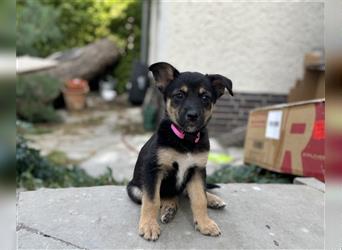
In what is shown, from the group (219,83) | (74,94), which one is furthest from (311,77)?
(74,94)

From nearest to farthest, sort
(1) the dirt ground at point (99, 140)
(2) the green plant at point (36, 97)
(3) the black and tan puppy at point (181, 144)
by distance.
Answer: (3) the black and tan puppy at point (181, 144)
(1) the dirt ground at point (99, 140)
(2) the green plant at point (36, 97)

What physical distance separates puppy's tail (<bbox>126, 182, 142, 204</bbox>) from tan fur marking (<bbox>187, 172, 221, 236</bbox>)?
0.47 meters

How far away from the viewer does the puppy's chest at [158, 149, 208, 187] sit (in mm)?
2717

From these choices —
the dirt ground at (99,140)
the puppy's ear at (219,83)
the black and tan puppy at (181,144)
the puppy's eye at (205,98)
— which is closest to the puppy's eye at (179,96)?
the black and tan puppy at (181,144)

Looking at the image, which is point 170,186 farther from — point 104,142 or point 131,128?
point 131,128

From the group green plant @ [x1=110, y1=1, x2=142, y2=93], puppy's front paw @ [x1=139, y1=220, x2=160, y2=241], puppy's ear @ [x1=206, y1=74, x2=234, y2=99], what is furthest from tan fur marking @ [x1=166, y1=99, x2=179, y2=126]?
green plant @ [x1=110, y1=1, x2=142, y2=93]

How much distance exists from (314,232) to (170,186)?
3.57 feet

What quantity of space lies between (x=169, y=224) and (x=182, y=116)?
820 millimetres

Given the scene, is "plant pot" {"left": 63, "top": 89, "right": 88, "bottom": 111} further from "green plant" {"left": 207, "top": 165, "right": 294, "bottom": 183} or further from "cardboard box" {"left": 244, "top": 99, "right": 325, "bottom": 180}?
"cardboard box" {"left": 244, "top": 99, "right": 325, "bottom": 180}

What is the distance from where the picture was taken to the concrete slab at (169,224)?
2.71 metres

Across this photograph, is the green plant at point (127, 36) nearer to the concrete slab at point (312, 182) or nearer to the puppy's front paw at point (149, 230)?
the concrete slab at point (312, 182)

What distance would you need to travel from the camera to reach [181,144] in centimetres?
273

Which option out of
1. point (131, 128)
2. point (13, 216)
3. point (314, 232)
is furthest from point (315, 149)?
point (131, 128)

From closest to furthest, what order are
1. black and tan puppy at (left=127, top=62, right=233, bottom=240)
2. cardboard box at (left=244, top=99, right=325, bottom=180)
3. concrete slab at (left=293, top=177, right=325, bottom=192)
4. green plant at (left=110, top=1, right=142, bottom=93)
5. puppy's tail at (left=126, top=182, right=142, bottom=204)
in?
1. black and tan puppy at (left=127, top=62, right=233, bottom=240)
2. puppy's tail at (left=126, top=182, right=142, bottom=204)
3. concrete slab at (left=293, top=177, right=325, bottom=192)
4. cardboard box at (left=244, top=99, right=325, bottom=180)
5. green plant at (left=110, top=1, right=142, bottom=93)
